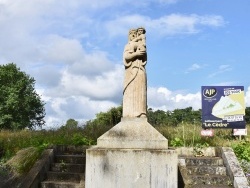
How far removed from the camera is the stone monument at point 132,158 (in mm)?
7129

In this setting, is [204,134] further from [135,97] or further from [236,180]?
[135,97]

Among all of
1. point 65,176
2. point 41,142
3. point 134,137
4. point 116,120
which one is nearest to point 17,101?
point 116,120

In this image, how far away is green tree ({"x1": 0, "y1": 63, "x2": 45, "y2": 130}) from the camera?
40562 millimetres

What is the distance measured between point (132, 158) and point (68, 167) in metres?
3.67

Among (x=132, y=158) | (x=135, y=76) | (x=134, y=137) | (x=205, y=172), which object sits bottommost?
(x=205, y=172)

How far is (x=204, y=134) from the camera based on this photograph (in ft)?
43.3

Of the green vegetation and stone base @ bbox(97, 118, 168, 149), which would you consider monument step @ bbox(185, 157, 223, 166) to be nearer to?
A: the green vegetation

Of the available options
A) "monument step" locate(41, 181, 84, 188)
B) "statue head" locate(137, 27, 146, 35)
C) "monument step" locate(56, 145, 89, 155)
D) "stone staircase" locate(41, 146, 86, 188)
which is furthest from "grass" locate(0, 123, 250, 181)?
"statue head" locate(137, 27, 146, 35)

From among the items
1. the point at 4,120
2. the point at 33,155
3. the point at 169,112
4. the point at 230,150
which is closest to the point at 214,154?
the point at 230,150

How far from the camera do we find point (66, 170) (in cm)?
1027

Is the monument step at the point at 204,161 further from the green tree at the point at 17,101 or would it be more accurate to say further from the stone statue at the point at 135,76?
the green tree at the point at 17,101

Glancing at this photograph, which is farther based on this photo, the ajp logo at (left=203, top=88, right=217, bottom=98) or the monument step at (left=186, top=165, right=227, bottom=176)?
the ajp logo at (left=203, top=88, right=217, bottom=98)

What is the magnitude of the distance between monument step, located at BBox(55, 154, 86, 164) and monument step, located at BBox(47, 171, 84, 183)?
799 mm

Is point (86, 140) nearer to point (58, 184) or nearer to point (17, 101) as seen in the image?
point (58, 184)
